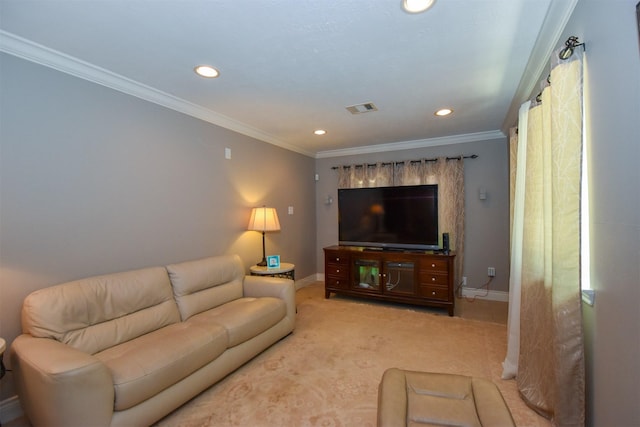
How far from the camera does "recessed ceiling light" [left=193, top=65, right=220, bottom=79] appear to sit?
221 cm

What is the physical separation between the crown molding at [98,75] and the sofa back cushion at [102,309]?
153 centimetres

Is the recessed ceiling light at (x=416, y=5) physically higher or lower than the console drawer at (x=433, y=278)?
higher

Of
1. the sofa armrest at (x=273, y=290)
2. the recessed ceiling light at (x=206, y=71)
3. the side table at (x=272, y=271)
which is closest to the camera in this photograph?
the recessed ceiling light at (x=206, y=71)

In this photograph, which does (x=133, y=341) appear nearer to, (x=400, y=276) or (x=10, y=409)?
(x=10, y=409)

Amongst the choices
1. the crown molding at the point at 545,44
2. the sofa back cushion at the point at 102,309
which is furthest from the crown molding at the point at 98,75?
the crown molding at the point at 545,44

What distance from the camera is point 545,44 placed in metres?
1.87

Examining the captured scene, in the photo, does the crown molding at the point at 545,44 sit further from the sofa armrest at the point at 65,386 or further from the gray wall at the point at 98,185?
the sofa armrest at the point at 65,386

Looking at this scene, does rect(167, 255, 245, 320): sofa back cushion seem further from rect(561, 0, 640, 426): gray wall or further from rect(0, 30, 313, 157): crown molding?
rect(561, 0, 640, 426): gray wall

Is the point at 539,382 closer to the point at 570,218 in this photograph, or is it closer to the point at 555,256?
the point at 555,256

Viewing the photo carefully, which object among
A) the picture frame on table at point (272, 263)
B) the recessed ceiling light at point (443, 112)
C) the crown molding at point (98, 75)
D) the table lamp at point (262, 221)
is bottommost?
the picture frame on table at point (272, 263)

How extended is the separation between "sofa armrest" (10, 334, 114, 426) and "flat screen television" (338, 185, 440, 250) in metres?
3.39

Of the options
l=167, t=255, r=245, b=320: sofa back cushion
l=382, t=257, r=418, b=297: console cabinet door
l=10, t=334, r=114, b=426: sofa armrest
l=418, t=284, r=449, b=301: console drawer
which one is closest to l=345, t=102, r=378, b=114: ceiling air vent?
l=382, t=257, r=418, b=297: console cabinet door

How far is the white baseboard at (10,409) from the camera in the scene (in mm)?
1791

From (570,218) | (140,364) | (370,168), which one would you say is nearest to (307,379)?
(140,364)
